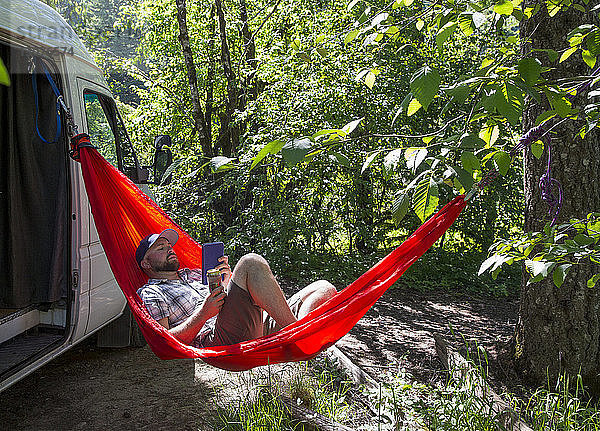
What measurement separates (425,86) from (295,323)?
1426 millimetres

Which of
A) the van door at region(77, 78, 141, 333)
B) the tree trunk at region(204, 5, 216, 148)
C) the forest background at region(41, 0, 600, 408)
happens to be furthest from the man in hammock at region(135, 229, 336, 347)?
the tree trunk at region(204, 5, 216, 148)

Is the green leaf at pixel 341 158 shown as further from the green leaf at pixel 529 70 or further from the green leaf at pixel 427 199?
the green leaf at pixel 529 70

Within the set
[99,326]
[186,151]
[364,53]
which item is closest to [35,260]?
[99,326]

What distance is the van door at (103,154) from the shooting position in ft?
10.4

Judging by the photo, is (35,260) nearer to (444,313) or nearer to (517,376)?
(517,376)

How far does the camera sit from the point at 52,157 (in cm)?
320

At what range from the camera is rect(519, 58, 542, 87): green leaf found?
1208 mm

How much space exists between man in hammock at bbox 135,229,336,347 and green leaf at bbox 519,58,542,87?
1.75 m

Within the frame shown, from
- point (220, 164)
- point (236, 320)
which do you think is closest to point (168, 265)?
point (236, 320)

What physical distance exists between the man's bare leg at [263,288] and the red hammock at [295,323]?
1.09 feet

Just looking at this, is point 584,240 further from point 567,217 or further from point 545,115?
point 567,217

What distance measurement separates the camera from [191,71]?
21.1 feet

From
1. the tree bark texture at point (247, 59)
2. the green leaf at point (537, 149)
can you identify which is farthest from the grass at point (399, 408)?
the tree bark texture at point (247, 59)

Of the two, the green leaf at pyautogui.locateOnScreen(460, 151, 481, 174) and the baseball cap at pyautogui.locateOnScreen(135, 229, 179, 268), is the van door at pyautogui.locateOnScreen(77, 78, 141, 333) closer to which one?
the baseball cap at pyautogui.locateOnScreen(135, 229, 179, 268)
